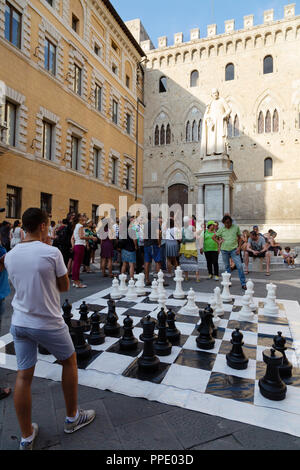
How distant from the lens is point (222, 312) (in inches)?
162

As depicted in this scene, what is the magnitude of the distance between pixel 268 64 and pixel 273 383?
90.3ft

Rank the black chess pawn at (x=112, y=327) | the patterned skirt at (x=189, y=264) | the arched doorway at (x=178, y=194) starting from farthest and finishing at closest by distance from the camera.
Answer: the arched doorway at (x=178, y=194)
the patterned skirt at (x=189, y=264)
the black chess pawn at (x=112, y=327)

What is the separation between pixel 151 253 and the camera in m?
6.74

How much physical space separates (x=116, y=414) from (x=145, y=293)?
3.50 m

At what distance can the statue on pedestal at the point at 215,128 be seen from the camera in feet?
36.0

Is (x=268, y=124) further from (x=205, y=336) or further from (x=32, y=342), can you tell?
(x=32, y=342)

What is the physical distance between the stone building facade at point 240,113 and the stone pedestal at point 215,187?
12281mm

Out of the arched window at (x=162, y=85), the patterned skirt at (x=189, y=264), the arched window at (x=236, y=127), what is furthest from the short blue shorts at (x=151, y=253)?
the arched window at (x=162, y=85)

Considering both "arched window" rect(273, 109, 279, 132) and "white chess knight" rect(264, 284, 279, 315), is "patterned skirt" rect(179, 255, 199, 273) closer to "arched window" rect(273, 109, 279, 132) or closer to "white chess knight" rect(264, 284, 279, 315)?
"white chess knight" rect(264, 284, 279, 315)

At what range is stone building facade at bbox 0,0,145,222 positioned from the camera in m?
12.6

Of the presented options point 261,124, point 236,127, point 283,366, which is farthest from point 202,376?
point 261,124

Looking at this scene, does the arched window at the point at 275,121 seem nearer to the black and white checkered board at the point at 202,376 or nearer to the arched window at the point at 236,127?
the arched window at the point at 236,127

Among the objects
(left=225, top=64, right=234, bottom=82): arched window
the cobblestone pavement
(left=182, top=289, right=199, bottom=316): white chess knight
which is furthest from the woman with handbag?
(left=225, top=64, right=234, bottom=82): arched window
